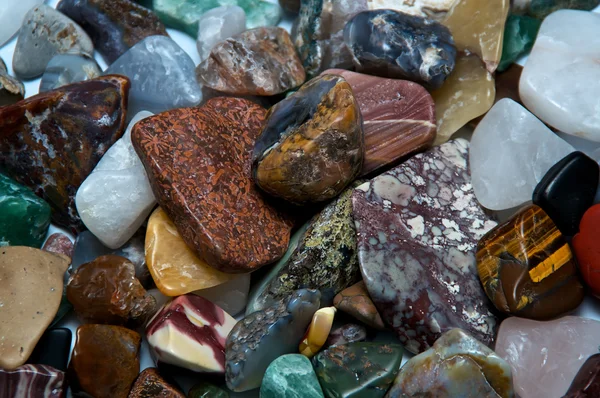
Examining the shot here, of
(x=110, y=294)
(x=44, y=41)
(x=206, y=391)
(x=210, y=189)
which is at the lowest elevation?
(x=206, y=391)

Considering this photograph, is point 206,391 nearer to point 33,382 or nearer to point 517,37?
point 33,382

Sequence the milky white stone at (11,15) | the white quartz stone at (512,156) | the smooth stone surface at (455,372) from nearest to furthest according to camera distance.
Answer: the smooth stone surface at (455,372) → the white quartz stone at (512,156) → the milky white stone at (11,15)

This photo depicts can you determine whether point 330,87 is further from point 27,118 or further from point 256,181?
point 27,118

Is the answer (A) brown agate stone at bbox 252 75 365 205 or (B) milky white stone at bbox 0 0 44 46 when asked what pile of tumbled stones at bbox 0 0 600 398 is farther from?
(B) milky white stone at bbox 0 0 44 46

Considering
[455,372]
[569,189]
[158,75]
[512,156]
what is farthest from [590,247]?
[158,75]

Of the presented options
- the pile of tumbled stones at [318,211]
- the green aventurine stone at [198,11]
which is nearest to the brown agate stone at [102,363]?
the pile of tumbled stones at [318,211]

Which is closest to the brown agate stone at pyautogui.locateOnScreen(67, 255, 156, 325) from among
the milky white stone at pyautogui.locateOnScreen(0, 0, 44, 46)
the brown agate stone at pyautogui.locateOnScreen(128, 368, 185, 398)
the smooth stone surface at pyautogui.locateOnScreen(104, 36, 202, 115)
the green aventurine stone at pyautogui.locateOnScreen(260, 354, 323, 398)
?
the brown agate stone at pyautogui.locateOnScreen(128, 368, 185, 398)

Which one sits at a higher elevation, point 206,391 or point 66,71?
point 66,71

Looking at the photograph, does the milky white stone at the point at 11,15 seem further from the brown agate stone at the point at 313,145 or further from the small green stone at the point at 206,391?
the small green stone at the point at 206,391
